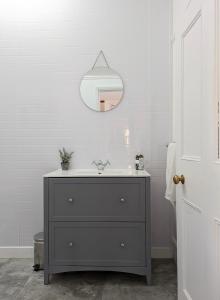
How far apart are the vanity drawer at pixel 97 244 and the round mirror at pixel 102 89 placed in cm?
114

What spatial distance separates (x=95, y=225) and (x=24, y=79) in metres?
1.57

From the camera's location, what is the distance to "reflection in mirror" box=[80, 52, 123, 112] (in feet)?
9.62

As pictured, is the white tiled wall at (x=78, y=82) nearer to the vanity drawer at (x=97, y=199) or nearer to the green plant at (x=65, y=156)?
the green plant at (x=65, y=156)

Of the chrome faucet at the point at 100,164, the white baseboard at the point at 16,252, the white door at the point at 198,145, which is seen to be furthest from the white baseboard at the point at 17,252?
the white door at the point at 198,145

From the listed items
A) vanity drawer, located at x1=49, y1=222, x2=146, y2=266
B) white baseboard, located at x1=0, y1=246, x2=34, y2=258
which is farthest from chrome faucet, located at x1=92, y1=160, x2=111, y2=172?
white baseboard, located at x1=0, y1=246, x2=34, y2=258

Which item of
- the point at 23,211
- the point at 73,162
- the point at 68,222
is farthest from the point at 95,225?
the point at 23,211

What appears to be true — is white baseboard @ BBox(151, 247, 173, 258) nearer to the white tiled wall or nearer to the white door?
the white tiled wall

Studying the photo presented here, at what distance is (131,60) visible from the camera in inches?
116

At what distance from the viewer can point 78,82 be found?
9.72 feet

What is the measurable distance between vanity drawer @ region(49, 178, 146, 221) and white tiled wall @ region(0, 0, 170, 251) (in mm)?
578

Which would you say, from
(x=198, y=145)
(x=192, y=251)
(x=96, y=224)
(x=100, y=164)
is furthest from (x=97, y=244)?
(x=198, y=145)

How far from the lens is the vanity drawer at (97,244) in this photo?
237cm

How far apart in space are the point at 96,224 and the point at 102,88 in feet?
4.25

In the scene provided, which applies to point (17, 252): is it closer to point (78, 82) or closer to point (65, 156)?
point (65, 156)
